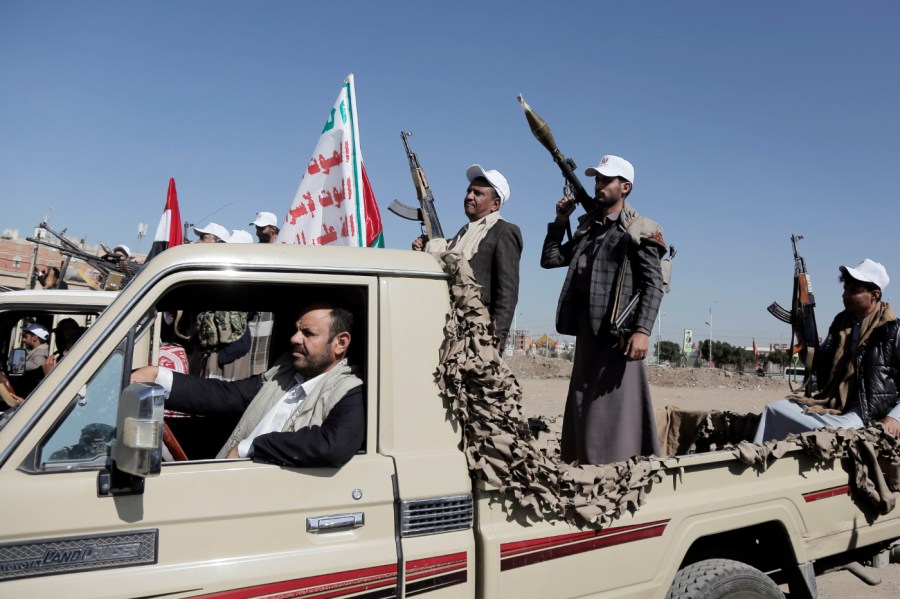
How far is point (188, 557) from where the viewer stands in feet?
6.47

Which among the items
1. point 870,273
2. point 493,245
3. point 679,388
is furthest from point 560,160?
point 679,388

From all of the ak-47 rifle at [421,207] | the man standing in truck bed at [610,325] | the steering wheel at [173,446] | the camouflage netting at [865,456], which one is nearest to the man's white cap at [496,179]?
the man standing in truck bed at [610,325]

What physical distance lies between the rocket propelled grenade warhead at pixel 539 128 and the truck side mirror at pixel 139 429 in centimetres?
338

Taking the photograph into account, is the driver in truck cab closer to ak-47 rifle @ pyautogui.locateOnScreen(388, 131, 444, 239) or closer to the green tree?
ak-47 rifle @ pyautogui.locateOnScreen(388, 131, 444, 239)

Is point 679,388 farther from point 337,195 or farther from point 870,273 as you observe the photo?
point 337,195

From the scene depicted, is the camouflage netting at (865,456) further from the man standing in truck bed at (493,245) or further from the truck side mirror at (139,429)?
the truck side mirror at (139,429)

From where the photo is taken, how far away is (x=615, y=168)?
4.08 meters

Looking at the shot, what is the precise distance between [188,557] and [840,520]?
111 inches

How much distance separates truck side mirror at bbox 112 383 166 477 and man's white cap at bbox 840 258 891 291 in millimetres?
4177

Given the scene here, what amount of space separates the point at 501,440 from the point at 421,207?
3.60 metres

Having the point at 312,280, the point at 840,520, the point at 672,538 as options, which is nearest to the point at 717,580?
Answer: the point at 672,538

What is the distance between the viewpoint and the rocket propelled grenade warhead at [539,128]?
4.59m

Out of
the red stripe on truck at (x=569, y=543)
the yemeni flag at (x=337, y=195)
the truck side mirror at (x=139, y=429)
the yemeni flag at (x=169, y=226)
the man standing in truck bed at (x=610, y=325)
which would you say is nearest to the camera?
the truck side mirror at (x=139, y=429)

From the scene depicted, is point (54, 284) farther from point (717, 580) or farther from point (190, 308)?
point (717, 580)
